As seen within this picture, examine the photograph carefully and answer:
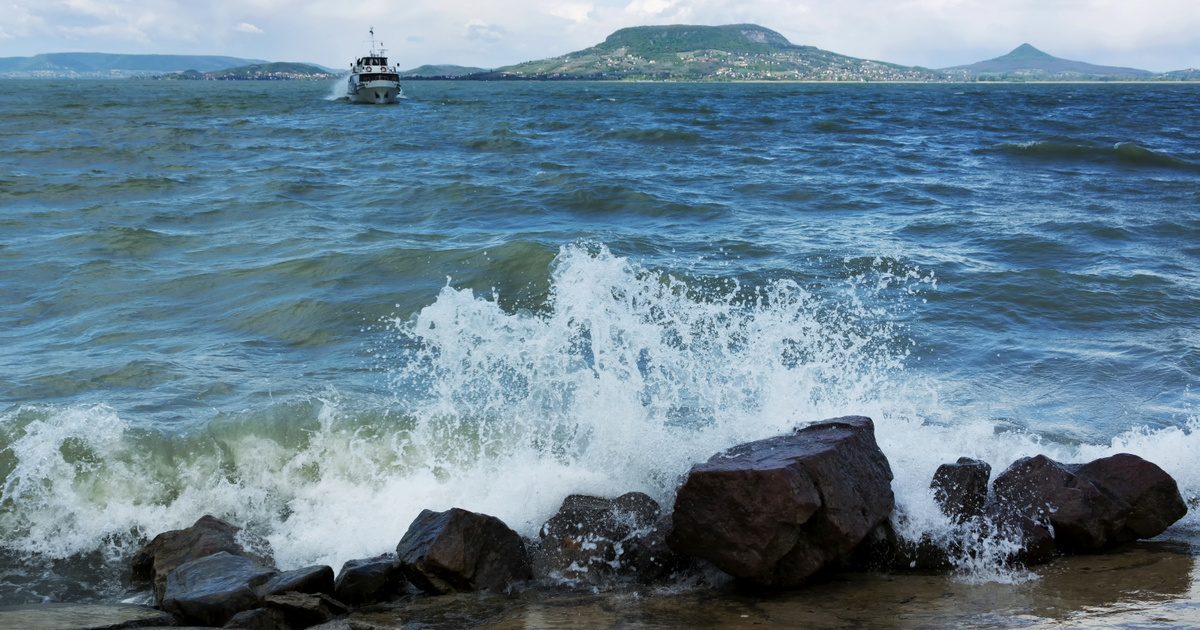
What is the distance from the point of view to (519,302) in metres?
10.7

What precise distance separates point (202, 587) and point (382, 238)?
30.6 feet

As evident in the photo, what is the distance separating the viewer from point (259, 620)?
13.7ft

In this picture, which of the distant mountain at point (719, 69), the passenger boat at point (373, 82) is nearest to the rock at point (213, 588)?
the passenger boat at point (373, 82)

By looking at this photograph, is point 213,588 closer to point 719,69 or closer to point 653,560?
point 653,560

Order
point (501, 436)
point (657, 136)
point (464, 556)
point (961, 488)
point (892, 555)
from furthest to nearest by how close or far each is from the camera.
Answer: point (657, 136) < point (501, 436) < point (961, 488) < point (892, 555) < point (464, 556)

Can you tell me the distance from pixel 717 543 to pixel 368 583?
1644 millimetres

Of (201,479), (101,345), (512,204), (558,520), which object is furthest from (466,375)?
(512,204)

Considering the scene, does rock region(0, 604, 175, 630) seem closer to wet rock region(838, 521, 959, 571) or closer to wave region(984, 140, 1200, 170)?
wet rock region(838, 521, 959, 571)

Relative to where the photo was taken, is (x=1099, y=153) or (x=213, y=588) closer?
(x=213, y=588)

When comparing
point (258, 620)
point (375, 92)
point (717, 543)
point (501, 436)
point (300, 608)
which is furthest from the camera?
point (375, 92)

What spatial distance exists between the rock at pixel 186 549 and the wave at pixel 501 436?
242mm

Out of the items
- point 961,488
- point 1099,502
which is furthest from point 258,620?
point 1099,502

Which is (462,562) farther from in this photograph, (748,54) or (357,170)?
(748,54)

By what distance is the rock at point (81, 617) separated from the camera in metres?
4.02
